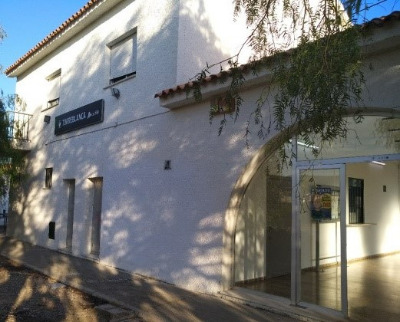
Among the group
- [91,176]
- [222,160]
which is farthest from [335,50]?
[91,176]

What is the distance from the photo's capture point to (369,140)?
5117 mm

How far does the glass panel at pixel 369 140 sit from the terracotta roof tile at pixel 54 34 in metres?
7.23

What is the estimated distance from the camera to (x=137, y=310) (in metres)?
5.70

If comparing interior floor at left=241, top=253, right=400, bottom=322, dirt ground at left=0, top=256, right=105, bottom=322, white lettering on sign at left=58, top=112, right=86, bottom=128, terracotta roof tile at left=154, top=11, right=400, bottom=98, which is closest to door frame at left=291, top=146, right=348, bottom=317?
interior floor at left=241, top=253, right=400, bottom=322

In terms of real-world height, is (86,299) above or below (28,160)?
below

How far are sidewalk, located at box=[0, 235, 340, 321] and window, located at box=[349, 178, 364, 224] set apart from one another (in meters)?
5.54

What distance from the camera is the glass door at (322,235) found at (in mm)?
5520

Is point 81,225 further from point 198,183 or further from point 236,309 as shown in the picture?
point 236,309

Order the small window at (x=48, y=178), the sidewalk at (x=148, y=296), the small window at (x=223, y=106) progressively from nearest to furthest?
the small window at (x=223, y=106), the sidewalk at (x=148, y=296), the small window at (x=48, y=178)

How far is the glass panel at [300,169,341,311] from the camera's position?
18.7 ft

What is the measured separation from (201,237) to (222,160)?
1.35 m

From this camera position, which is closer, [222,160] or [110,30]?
[222,160]

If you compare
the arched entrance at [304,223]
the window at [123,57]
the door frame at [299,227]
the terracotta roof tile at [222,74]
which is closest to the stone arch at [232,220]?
the arched entrance at [304,223]

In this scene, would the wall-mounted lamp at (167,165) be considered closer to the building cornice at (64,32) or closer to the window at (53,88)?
the building cornice at (64,32)
